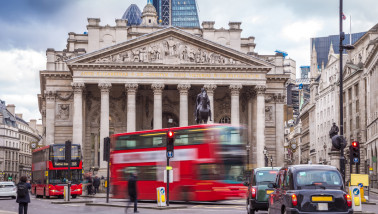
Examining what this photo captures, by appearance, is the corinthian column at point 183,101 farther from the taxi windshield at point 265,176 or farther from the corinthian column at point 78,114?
the taxi windshield at point 265,176

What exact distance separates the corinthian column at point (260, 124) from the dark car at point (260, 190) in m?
46.7

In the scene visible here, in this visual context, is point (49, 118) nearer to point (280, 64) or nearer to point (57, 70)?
point (57, 70)

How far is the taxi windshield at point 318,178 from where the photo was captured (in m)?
21.4

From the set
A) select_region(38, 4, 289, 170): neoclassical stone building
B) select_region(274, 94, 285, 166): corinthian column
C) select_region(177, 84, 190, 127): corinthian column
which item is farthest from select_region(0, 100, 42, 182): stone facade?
select_region(274, 94, 285, 166): corinthian column

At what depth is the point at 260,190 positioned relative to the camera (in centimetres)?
2977

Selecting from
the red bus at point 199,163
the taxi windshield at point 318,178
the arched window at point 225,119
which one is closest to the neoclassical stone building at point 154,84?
the arched window at point 225,119

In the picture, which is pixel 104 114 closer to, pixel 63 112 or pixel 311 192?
pixel 63 112

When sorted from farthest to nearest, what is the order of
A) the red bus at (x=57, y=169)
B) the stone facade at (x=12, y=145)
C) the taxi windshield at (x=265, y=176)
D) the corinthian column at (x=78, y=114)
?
the stone facade at (x=12, y=145) < the corinthian column at (x=78, y=114) < the red bus at (x=57, y=169) < the taxi windshield at (x=265, y=176)

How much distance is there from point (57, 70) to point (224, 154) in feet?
153

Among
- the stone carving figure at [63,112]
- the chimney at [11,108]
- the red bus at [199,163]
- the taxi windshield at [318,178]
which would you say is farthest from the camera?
the chimney at [11,108]

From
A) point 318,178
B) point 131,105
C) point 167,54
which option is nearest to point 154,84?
point 131,105

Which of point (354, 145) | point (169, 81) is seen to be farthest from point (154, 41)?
point (354, 145)

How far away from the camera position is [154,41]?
258 ft

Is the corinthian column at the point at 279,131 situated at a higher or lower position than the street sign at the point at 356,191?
higher
